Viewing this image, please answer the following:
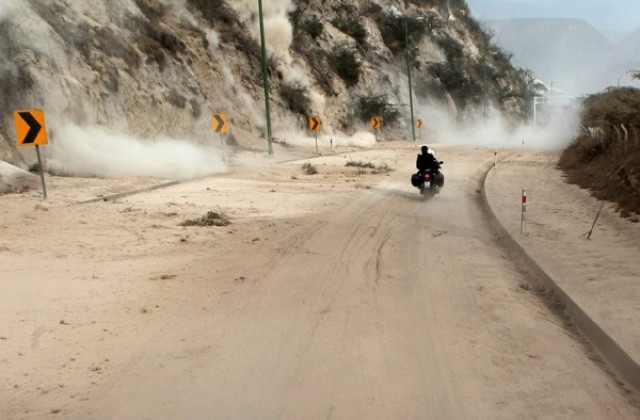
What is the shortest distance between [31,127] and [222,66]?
24151mm

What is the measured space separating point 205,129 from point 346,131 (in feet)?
64.2

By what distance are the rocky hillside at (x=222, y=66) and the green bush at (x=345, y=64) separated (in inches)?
4.1

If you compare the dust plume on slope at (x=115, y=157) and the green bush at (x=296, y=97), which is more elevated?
the green bush at (x=296, y=97)

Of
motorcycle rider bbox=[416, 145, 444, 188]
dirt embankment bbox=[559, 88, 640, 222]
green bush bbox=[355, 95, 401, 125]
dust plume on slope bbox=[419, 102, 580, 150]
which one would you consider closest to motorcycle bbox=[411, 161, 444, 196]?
motorcycle rider bbox=[416, 145, 444, 188]

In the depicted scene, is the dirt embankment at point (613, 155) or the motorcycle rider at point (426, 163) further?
the motorcycle rider at point (426, 163)

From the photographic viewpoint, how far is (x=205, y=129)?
30.6 meters

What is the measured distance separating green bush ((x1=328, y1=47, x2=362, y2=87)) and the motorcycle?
3599 centimetres

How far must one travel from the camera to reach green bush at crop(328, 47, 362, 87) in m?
51.5

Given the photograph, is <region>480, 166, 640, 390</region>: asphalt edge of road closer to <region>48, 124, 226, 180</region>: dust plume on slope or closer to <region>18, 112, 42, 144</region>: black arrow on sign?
<region>18, 112, 42, 144</region>: black arrow on sign

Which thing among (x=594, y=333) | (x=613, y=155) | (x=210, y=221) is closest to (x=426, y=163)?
(x=210, y=221)

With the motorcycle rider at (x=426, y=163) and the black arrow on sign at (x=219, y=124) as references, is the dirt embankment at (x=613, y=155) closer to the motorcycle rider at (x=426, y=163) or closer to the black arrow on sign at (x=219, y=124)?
the motorcycle rider at (x=426, y=163)

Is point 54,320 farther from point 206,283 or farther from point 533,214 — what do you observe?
point 533,214

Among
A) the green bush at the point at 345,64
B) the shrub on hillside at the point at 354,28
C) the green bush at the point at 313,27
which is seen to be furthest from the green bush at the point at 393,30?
the green bush at the point at 313,27

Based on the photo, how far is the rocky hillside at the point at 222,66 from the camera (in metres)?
21.7
